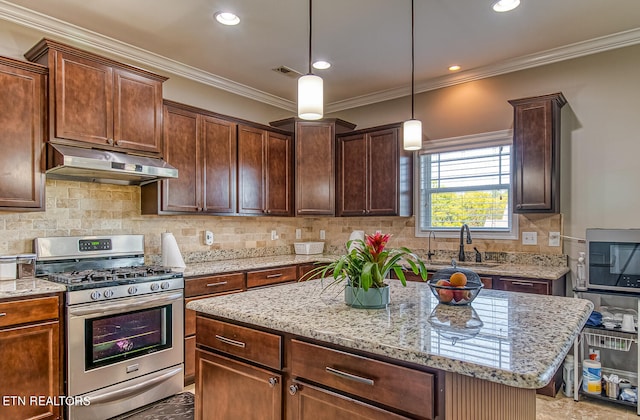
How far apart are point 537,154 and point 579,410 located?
191 centimetres

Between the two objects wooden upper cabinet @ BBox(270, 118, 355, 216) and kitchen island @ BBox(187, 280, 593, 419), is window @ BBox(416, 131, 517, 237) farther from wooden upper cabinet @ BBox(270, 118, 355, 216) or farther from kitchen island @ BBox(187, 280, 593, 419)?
kitchen island @ BBox(187, 280, 593, 419)

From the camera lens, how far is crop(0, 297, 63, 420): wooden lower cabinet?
223 centimetres

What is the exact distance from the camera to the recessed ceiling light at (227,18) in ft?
9.48

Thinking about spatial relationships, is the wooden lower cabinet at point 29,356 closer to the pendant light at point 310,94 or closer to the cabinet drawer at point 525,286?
the pendant light at point 310,94

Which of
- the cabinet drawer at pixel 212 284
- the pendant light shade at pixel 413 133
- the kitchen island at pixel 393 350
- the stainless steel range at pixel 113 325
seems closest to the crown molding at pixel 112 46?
the stainless steel range at pixel 113 325

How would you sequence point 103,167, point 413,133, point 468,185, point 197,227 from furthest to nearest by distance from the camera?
point 468,185 < point 197,227 < point 103,167 < point 413,133

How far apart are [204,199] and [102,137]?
3.34 ft

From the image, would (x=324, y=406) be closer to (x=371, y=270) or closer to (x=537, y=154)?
(x=371, y=270)

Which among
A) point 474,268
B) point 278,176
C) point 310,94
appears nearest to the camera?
point 310,94

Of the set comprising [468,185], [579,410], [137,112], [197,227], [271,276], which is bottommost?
[579,410]

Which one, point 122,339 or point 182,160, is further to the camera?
point 182,160

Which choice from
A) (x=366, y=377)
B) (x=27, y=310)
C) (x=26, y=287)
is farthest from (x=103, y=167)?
(x=366, y=377)

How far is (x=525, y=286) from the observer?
3082 millimetres

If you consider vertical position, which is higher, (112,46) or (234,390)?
(112,46)
